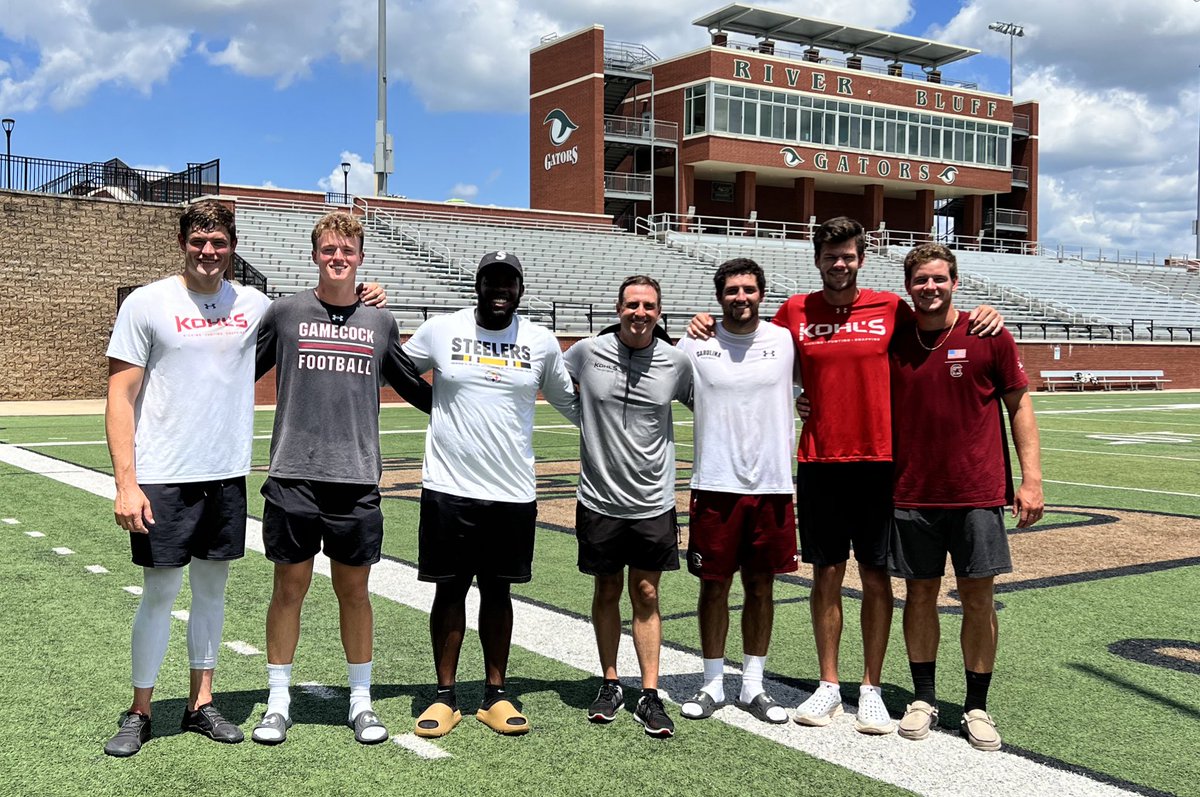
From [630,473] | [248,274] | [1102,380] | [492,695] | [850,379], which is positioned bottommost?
[492,695]

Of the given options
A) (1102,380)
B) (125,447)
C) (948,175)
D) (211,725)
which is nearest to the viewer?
(125,447)

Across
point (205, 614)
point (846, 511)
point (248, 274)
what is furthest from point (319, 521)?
point (248, 274)

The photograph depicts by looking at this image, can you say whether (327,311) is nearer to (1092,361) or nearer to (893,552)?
(893,552)

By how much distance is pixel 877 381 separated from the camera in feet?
13.4

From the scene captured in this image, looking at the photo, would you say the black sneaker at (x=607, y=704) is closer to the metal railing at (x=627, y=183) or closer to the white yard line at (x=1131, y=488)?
the white yard line at (x=1131, y=488)

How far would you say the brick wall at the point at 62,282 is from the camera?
80.3ft

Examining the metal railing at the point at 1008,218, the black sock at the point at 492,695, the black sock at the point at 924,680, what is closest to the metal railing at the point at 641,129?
the metal railing at the point at 1008,218

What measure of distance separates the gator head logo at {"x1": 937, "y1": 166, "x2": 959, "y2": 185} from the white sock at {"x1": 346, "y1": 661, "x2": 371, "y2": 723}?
2055 inches

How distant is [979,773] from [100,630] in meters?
3.94

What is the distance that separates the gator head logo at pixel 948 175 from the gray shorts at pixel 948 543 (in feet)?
169

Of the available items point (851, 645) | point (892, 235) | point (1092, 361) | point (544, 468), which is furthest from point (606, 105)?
point (851, 645)

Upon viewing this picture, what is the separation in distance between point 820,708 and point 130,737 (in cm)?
238

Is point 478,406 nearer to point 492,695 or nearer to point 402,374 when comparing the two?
point 402,374

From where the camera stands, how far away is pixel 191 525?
3766 millimetres
